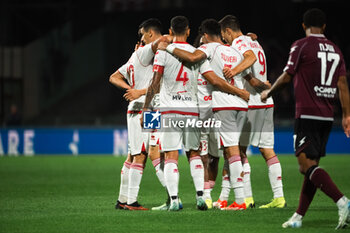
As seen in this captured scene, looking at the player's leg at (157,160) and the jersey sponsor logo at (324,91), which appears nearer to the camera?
the jersey sponsor logo at (324,91)

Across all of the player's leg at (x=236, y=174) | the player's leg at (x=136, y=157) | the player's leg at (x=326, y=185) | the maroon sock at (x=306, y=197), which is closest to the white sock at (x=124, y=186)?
the player's leg at (x=136, y=157)

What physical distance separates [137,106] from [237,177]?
1586mm

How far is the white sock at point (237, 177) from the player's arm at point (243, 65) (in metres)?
1.03

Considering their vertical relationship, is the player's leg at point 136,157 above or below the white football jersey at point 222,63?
below

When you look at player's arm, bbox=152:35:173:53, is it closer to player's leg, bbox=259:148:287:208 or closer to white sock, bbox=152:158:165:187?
white sock, bbox=152:158:165:187

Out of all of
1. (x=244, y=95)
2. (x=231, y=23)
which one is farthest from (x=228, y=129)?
(x=231, y=23)

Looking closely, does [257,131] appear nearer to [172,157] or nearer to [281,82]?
[172,157]

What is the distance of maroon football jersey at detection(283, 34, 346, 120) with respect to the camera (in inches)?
246

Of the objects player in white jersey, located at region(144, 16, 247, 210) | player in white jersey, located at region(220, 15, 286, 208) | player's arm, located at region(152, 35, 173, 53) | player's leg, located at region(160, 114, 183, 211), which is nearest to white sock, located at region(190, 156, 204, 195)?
player in white jersey, located at region(144, 16, 247, 210)

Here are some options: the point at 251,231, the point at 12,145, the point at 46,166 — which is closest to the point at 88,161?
the point at 46,166

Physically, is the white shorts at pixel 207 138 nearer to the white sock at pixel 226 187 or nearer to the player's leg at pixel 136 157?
the white sock at pixel 226 187

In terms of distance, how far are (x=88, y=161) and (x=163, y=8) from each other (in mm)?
10507

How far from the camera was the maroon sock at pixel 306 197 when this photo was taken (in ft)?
20.6

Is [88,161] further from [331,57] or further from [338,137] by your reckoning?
[331,57]
